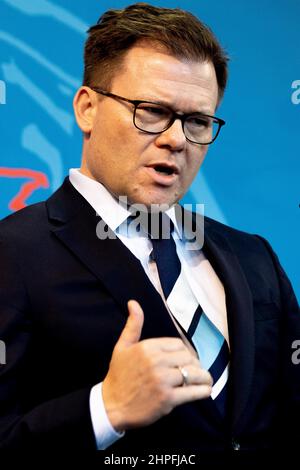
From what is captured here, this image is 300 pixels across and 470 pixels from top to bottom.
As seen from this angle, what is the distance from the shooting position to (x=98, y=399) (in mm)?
916

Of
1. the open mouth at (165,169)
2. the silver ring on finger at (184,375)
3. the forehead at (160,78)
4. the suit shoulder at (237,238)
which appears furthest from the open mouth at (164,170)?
the silver ring on finger at (184,375)

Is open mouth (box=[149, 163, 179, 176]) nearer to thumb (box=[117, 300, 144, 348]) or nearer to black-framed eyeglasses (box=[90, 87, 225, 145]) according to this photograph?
black-framed eyeglasses (box=[90, 87, 225, 145])

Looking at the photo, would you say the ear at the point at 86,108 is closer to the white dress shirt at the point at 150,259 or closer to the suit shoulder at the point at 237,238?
the white dress shirt at the point at 150,259

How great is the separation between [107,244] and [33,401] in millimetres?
269

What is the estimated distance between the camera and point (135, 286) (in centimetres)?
105

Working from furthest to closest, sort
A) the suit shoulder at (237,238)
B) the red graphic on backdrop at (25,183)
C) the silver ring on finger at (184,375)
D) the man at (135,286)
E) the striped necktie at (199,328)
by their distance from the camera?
1. the red graphic on backdrop at (25,183)
2. the suit shoulder at (237,238)
3. the striped necktie at (199,328)
4. the man at (135,286)
5. the silver ring on finger at (184,375)

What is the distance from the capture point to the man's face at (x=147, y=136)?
109cm

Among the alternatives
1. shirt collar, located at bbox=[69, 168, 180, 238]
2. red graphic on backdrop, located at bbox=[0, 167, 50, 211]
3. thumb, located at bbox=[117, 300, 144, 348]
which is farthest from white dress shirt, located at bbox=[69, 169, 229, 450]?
red graphic on backdrop, located at bbox=[0, 167, 50, 211]

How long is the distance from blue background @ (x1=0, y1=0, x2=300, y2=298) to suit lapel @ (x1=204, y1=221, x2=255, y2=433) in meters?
0.41

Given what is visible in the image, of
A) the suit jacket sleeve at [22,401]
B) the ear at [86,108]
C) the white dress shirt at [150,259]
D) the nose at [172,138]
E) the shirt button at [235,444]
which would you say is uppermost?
the ear at [86,108]

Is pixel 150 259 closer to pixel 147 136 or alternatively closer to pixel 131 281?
pixel 131 281

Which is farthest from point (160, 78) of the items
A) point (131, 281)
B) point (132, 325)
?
point (132, 325)
